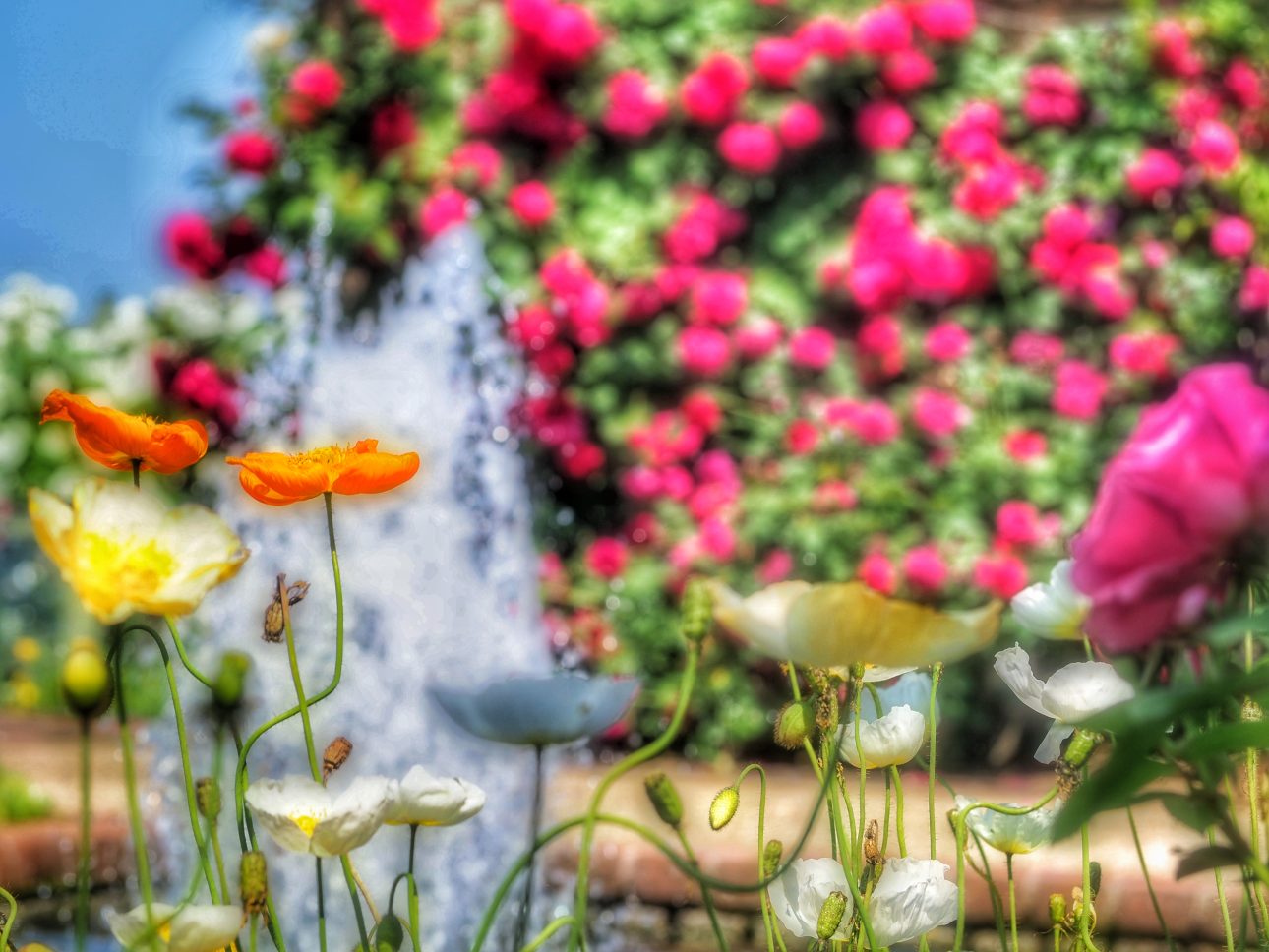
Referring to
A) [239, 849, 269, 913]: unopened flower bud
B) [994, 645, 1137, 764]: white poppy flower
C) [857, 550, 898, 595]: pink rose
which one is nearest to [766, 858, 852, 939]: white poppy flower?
[994, 645, 1137, 764]: white poppy flower

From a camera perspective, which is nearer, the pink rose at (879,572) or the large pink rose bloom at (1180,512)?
the large pink rose bloom at (1180,512)

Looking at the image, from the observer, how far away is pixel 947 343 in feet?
10.9

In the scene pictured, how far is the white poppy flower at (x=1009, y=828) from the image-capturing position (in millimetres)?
668

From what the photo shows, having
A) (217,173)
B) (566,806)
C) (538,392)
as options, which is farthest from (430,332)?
(566,806)

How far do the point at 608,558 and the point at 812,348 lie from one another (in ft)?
2.37

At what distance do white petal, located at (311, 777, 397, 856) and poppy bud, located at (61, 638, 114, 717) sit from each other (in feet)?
0.41

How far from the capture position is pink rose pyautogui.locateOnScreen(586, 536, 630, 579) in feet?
11.2

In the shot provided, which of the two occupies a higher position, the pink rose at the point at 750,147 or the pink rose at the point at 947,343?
the pink rose at the point at 750,147

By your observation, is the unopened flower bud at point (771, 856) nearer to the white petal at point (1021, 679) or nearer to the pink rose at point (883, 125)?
the white petal at point (1021, 679)

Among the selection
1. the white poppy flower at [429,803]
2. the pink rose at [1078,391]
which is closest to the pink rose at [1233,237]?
the pink rose at [1078,391]

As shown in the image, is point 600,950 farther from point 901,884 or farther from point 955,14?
point 955,14

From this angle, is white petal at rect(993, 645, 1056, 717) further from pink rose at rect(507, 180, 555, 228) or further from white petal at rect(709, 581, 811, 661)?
pink rose at rect(507, 180, 555, 228)

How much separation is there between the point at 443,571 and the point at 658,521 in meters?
0.72

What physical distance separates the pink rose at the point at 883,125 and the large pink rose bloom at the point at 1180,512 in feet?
10.4
